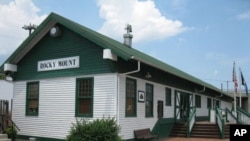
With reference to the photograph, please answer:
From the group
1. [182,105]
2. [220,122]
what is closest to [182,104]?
[182,105]

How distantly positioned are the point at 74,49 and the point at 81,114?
289cm

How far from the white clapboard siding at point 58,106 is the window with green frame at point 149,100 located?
3082 mm

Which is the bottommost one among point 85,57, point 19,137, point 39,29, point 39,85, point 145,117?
point 19,137

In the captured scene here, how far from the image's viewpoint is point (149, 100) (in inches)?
652

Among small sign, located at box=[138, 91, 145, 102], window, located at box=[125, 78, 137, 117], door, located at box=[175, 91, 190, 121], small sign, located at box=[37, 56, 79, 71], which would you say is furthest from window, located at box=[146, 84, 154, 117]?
door, located at box=[175, 91, 190, 121]

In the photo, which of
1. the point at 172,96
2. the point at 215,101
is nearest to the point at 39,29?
the point at 172,96

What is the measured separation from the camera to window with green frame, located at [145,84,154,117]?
53.7ft

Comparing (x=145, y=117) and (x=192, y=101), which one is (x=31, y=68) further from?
(x=192, y=101)

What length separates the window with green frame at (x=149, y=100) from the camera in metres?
16.4

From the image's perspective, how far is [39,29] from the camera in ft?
51.0

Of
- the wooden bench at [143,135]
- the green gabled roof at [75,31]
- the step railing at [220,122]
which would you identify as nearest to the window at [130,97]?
the wooden bench at [143,135]

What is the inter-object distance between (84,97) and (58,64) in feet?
7.31

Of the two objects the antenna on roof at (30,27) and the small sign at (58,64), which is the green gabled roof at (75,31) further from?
the antenna on roof at (30,27)

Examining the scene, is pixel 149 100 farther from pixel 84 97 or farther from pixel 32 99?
pixel 32 99
